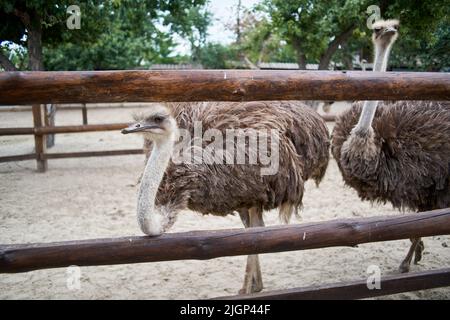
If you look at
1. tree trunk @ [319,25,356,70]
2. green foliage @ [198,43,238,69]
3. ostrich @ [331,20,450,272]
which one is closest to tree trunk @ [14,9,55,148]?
tree trunk @ [319,25,356,70]

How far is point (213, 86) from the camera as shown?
1.87 meters

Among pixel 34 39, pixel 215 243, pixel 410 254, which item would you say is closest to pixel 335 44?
pixel 410 254

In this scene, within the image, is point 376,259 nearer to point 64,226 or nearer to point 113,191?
point 64,226

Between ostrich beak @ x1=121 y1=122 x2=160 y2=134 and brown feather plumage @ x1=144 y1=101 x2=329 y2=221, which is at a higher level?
ostrich beak @ x1=121 y1=122 x2=160 y2=134

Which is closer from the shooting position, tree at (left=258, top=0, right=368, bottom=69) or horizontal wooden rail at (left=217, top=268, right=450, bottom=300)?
horizontal wooden rail at (left=217, top=268, right=450, bottom=300)

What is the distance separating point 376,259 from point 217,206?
206 centimetres

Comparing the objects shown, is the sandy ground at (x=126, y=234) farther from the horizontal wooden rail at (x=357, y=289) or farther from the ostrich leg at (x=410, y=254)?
the horizontal wooden rail at (x=357, y=289)

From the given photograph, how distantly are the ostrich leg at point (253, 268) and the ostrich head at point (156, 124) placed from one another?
122 centimetres

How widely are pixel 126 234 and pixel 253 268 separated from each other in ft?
5.58

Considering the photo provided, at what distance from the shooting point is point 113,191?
19.9 ft

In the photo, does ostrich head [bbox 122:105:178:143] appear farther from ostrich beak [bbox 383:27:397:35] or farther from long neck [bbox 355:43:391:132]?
ostrich beak [bbox 383:27:397:35]

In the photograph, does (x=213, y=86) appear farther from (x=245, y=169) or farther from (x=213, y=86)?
(x=245, y=169)

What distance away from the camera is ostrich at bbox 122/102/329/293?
8.31 ft
